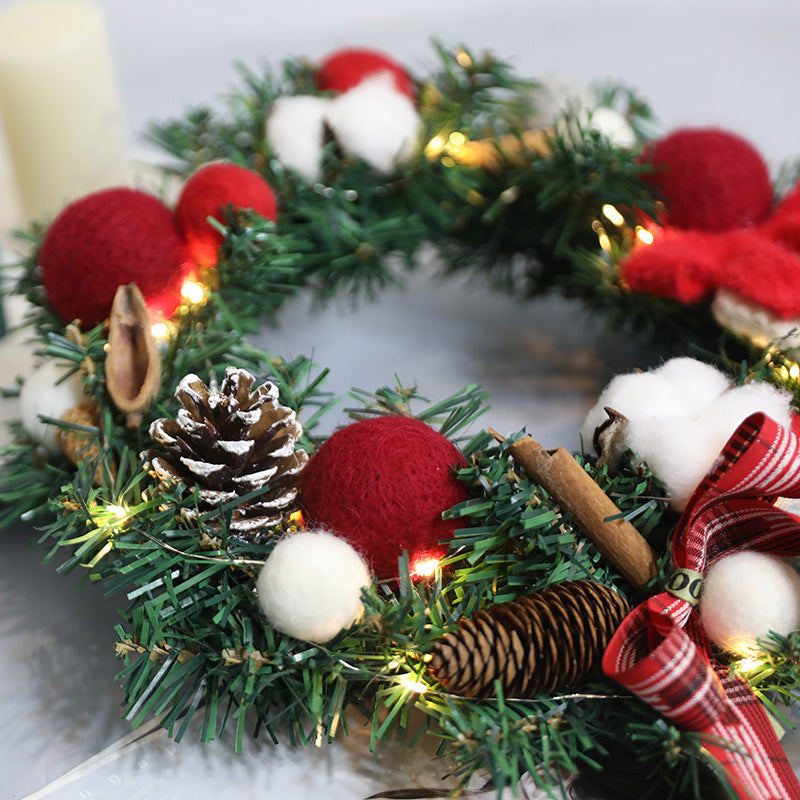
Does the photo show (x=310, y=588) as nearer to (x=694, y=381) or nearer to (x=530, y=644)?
(x=530, y=644)

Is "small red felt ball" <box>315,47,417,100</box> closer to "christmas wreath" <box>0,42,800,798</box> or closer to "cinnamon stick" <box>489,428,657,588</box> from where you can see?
"christmas wreath" <box>0,42,800,798</box>

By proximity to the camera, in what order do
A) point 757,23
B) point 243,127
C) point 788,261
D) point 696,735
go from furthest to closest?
point 757,23
point 243,127
point 788,261
point 696,735

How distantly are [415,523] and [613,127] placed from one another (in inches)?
16.5

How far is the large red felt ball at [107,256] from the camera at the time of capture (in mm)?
Result: 625

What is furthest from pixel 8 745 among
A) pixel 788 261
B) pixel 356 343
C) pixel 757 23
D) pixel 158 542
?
pixel 757 23

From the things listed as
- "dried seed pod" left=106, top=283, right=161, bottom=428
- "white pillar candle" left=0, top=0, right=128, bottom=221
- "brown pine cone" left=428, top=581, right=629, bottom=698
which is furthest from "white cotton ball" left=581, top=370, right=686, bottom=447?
"white pillar candle" left=0, top=0, right=128, bottom=221

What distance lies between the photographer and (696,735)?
42cm

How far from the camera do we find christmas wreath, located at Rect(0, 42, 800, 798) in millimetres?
444

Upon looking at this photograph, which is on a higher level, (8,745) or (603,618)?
(603,618)

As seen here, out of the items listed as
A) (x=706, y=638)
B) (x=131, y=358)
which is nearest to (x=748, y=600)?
(x=706, y=638)

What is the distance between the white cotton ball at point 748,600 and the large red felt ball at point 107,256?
393mm

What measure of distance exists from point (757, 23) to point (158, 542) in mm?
1289

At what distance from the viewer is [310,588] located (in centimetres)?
44

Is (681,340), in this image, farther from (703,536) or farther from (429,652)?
(429,652)
